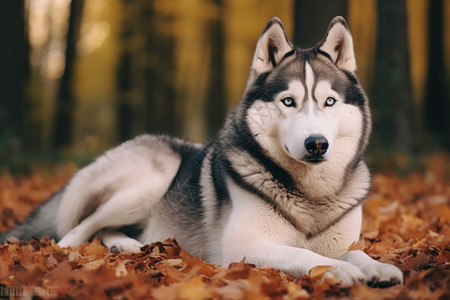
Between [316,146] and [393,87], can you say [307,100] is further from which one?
[393,87]

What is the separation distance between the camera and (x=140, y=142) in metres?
5.05

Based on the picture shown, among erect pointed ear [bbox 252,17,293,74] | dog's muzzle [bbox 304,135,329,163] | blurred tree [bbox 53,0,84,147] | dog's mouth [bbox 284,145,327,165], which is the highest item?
erect pointed ear [bbox 252,17,293,74]

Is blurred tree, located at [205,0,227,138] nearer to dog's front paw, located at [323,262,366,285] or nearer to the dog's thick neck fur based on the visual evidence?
the dog's thick neck fur

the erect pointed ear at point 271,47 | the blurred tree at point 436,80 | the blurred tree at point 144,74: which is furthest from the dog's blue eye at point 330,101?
the blurred tree at point 144,74

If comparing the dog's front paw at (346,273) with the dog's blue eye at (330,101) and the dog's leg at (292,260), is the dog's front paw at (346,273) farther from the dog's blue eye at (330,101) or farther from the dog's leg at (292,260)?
the dog's blue eye at (330,101)

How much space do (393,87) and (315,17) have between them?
3234mm

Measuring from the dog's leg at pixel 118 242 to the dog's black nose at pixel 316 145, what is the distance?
181 centimetres

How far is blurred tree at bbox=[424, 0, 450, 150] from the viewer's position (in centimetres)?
1525

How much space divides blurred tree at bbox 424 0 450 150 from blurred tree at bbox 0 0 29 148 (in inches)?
450

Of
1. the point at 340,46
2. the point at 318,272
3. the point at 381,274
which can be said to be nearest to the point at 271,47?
the point at 340,46

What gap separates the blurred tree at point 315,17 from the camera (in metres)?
7.56

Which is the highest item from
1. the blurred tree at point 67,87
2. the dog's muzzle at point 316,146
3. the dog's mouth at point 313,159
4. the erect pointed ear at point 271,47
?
the erect pointed ear at point 271,47

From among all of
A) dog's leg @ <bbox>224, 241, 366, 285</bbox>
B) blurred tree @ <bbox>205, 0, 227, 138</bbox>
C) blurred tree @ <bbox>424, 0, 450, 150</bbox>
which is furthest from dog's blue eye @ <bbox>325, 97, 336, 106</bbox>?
blurred tree @ <bbox>205, 0, 227, 138</bbox>

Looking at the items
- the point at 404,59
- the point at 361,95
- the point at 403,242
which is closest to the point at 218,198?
the point at 361,95
